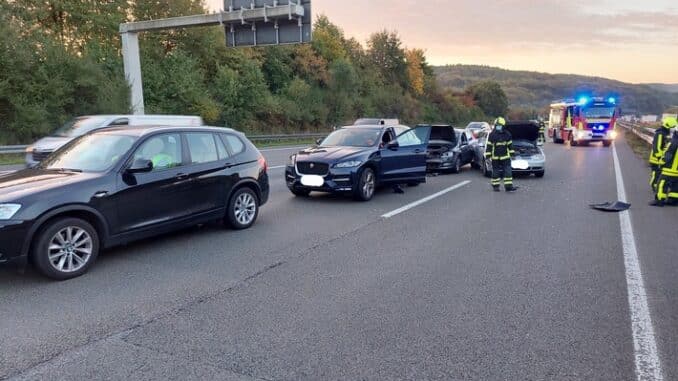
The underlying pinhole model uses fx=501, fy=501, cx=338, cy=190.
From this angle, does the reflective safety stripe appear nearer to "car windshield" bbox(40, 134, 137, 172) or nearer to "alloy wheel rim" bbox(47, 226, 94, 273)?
"car windshield" bbox(40, 134, 137, 172)

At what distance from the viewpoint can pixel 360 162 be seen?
1031 centimetres

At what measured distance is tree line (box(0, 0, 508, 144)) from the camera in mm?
20766

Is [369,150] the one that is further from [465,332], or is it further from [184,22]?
[184,22]

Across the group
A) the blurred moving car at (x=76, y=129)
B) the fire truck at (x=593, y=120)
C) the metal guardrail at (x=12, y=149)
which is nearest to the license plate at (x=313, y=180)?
the blurred moving car at (x=76, y=129)

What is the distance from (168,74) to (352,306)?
2804 cm

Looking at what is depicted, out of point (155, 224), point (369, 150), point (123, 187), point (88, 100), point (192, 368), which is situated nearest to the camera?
point (192, 368)

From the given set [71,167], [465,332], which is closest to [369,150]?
[71,167]

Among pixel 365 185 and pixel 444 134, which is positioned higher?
pixel 444 134

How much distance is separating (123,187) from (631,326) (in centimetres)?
539

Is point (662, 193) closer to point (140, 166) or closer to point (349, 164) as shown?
point (349, 164)

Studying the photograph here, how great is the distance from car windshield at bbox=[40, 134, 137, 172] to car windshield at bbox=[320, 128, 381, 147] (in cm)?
570

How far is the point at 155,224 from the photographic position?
247 inches

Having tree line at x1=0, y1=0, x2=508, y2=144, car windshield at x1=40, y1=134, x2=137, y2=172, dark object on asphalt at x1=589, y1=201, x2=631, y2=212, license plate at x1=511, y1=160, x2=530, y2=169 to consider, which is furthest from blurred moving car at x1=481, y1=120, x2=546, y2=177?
tree line at x1=0, y1=0, x2=508, y2=144

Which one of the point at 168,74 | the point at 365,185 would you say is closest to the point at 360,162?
the point at 365,185
